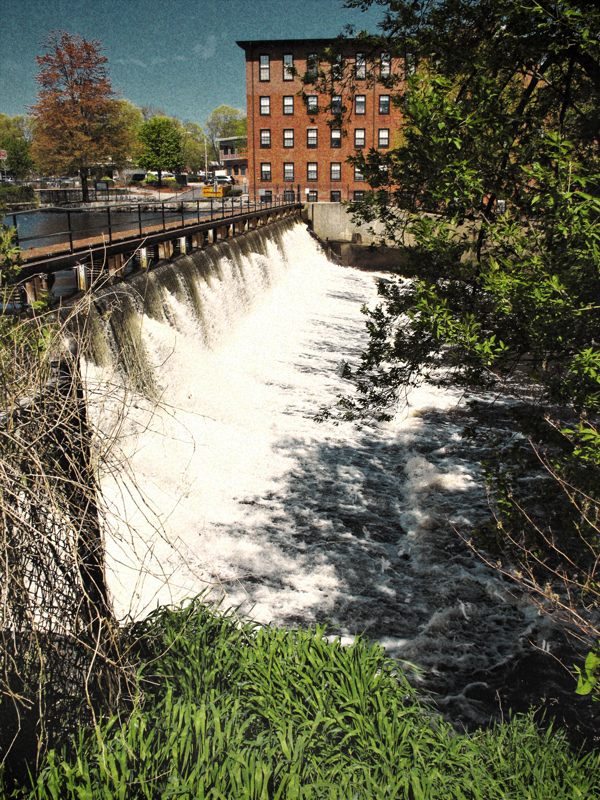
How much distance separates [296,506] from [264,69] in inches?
1848

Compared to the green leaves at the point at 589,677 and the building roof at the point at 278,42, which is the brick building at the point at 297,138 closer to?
the building roof at the point at 278,42

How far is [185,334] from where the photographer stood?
13.4 m

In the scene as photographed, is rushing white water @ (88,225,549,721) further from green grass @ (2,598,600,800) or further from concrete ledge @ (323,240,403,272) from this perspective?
concrete ledge @ (323,240,403,272)

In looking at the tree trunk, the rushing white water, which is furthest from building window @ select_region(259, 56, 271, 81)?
the rushing white water

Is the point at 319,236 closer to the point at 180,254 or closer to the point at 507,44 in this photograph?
the point at 180,254

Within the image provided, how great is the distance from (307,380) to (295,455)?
11.9 ft

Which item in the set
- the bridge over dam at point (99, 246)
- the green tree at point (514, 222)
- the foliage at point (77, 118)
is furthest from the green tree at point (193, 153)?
the green tree at point (514, 222)

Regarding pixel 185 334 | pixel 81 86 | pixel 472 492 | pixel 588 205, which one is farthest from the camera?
pixel 81 86

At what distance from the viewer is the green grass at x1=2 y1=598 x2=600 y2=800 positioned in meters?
3.76

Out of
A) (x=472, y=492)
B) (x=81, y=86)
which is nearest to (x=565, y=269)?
(x=472, y=492)

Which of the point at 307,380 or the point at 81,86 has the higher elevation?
the point at 81,86

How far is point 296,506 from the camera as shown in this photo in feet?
29.1

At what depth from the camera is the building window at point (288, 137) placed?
4931 centimetres

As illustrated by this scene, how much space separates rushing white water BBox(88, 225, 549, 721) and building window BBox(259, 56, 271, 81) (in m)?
38.7
